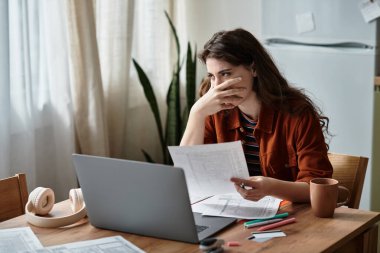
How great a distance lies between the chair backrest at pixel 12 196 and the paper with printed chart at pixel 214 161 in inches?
21.5

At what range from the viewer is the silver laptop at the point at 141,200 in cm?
168

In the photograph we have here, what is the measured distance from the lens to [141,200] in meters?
1.75

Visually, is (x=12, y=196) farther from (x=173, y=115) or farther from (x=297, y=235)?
(x=173, y=115)

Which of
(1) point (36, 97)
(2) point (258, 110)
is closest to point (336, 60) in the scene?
(2) point (258, 110)

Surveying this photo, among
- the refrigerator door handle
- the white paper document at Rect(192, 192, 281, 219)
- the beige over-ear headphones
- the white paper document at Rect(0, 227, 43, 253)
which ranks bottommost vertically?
the white paper document at Rect(0, 227, 43, 253)

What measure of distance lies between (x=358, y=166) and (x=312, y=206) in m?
0.42

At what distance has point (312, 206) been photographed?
74.8 inches

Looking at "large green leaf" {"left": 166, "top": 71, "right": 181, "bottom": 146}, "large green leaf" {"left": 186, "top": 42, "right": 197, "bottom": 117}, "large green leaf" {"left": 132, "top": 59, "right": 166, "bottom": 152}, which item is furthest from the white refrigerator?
"large green leaf" {"left": 132, "top": 59, "right": 166, "bottom": 152}

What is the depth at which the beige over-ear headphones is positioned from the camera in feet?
6.18

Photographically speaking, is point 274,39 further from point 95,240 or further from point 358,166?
point 95,240

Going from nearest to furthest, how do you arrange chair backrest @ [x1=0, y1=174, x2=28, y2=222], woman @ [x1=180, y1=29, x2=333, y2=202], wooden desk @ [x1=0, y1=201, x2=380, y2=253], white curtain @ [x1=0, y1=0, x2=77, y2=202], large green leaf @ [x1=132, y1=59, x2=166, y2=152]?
wooden desk @ [x1=0, y1=201, x2=380, y2=253] → chair backrest @ [x1=0, y1=174, x2=28, y2=222] → woman @ [x1=180, y1=29, x2=333, y2=202] → white curtain @ [x1=0, y1=0, x2=77, y2=202] → large green leaf @ [x1=132, y1=59, x2=166, y2=152]

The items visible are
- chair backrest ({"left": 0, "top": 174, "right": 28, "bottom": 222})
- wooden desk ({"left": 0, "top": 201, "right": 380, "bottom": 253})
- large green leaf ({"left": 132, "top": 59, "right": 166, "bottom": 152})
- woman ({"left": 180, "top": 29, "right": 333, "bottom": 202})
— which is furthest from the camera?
large green leaf ({"left": 132, "top": 59, "right": 166, "bottom": 152})

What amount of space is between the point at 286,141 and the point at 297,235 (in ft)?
1.94

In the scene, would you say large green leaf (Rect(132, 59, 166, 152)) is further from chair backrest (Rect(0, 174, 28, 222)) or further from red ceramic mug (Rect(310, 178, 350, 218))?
red ceramic mug (Rect(310, 178, 350, 218))
